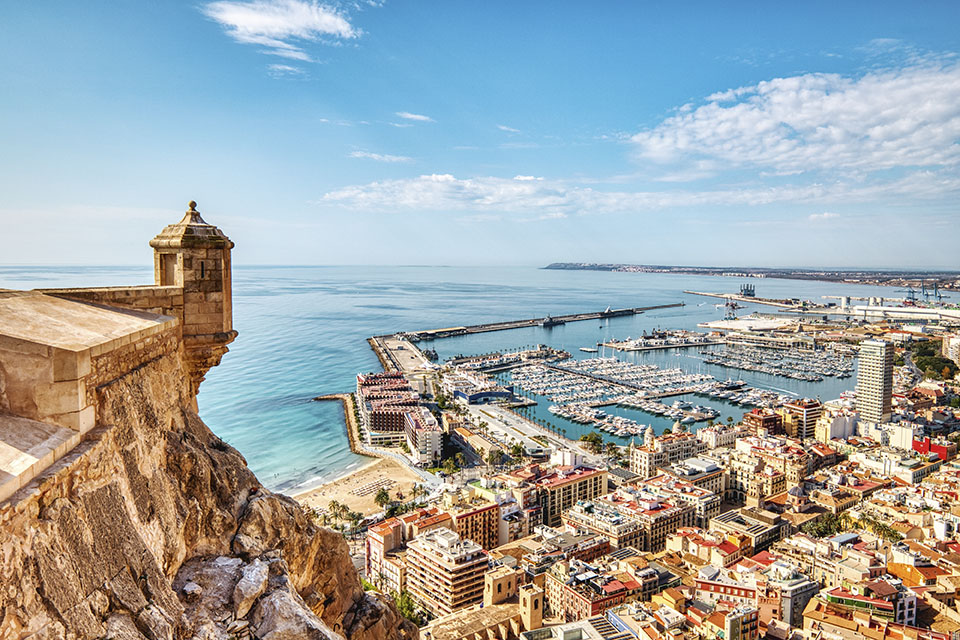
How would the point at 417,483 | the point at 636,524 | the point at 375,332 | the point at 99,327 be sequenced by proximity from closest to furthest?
the point at 99,327 < the point at 636,524 < the point at 417,483 < the point at 375,332

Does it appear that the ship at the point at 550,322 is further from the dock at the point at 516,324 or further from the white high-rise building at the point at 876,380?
the white high-rise building at the point at 876,380

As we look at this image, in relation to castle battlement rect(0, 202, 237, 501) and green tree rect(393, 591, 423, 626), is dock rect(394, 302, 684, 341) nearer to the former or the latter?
green tree rect(393, 591, 423, 626)

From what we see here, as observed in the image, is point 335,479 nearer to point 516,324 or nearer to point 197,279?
point 197,279

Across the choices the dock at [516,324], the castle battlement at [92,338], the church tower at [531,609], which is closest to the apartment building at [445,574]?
the church tower at [531,609]

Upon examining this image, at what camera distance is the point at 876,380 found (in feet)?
92.5

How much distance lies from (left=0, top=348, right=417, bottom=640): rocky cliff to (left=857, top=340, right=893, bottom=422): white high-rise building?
2976cm

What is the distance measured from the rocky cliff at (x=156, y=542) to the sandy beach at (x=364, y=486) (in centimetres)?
1345

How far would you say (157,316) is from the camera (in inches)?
158

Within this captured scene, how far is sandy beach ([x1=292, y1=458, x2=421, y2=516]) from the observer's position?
17938mm

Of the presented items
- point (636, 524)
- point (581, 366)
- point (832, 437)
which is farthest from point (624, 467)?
point (581, 366)

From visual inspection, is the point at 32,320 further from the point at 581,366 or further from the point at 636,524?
the point at 581,366

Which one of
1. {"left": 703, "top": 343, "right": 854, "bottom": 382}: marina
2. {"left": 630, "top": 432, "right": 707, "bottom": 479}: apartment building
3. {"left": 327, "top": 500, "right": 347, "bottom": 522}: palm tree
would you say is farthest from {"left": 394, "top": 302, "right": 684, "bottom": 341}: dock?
{"left": 327, "top": 500, "right": 347, "bottom": 522}: palm tree

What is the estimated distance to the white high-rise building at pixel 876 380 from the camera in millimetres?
27797

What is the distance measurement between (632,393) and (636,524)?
18.4 metres
